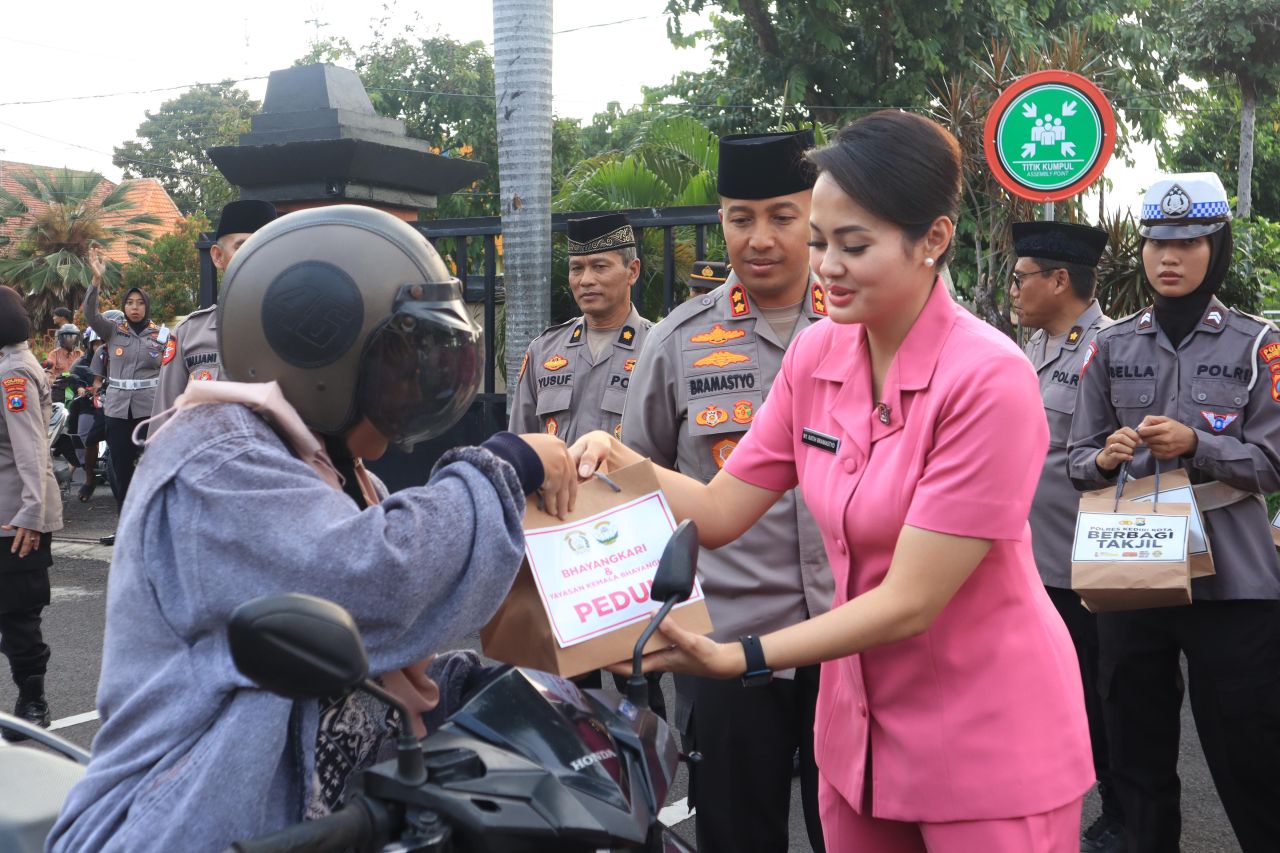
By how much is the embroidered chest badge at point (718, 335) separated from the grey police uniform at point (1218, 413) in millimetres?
1508

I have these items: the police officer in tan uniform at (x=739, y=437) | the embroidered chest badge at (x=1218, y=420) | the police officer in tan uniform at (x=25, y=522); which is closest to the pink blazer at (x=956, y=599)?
the police officer in tan uniform at (x=739, y=437)

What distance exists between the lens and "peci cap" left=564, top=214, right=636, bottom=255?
632cm

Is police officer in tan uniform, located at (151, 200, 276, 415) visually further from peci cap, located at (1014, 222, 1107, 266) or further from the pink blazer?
the pink blazer

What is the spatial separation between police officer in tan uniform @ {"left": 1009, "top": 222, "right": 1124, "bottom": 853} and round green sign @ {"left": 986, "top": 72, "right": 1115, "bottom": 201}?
1746 millimetres

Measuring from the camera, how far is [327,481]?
5.46ft

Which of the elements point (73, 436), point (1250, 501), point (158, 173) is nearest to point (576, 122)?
point (73, 436)

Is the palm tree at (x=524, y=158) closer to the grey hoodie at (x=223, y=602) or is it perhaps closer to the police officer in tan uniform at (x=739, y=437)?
the police officer in tan uniform at (x=739, y=437)

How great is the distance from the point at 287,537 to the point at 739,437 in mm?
2135

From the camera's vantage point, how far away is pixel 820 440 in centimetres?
233

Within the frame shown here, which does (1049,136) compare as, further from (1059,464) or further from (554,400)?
(554,400)

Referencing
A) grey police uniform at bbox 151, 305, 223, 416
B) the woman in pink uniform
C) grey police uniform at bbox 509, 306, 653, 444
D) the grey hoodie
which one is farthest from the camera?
grey police uniform at bbox 151, 305, 223, 416

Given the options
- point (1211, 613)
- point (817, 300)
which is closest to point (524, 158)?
point (817, 300)

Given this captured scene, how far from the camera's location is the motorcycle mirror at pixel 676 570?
5.58ft

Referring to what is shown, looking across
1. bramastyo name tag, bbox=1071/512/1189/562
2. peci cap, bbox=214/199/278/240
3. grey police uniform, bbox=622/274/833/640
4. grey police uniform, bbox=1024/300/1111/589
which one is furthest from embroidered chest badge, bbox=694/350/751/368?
peci cap, bbox=214/199/278/240
